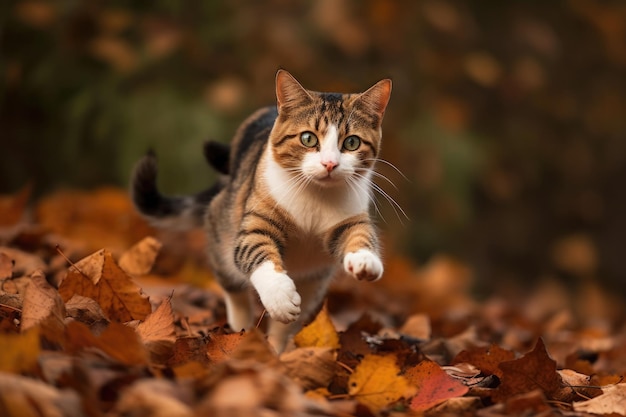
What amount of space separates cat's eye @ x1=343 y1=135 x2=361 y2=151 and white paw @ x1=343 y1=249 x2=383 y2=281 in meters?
0.42

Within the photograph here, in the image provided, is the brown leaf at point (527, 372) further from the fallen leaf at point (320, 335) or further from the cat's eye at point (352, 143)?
the cat's eye at point (352, 143)

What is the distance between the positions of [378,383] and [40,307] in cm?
83

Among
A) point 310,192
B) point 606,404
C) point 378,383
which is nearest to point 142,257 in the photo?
point 310,192

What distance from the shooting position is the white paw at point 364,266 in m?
2.24

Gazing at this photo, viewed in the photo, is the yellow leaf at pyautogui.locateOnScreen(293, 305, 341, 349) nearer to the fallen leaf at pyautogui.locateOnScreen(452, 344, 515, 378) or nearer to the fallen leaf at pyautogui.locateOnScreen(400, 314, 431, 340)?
the fallen leaf at pyautogui.locateOnScreen(452, 344, 515, 378)

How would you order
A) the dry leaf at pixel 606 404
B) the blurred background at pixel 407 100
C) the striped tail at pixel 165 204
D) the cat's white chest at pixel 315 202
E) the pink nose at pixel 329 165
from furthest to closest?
1. the blurred background at pixel 407 100
2. the striped tail at pixel 165 204
3. the cat's white chest at pixel 315 202
4. the pink nose at pixel 329 165
5. the dry leaf at pixel 606 404

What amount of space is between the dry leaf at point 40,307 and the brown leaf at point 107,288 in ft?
1.12

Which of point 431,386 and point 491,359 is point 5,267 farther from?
point 491,359

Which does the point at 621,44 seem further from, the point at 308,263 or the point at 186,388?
the point at 186,388

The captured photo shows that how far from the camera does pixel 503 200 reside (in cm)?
670

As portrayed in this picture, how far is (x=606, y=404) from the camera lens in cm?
202

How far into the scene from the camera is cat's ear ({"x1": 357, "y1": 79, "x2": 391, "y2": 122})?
8.57ft

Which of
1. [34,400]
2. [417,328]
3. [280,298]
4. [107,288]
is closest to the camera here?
[34,400]

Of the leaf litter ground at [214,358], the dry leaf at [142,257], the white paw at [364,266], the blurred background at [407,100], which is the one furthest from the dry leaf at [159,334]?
the blurred background at [407,100]
